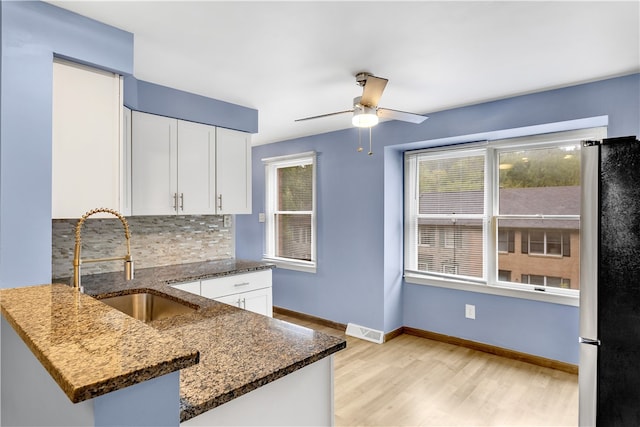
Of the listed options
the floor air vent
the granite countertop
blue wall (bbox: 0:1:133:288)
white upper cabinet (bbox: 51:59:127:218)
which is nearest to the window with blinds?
the floor air vent

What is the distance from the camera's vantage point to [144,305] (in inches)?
88.9

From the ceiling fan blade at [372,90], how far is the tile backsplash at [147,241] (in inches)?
72.4

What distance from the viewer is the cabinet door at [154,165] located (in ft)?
9.02

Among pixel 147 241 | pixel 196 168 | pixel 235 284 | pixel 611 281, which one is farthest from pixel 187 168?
pixel 611 281

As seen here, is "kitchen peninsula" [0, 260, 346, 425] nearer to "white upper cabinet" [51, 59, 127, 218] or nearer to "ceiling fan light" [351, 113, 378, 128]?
"white upper cabinet" [51, 59, 127, 218]

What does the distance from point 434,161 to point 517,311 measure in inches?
66.4

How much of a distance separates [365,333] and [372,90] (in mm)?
2621

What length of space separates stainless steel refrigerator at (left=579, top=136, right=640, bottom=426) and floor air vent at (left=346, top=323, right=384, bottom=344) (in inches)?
87.0

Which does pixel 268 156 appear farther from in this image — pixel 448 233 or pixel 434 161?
pixel 448 233

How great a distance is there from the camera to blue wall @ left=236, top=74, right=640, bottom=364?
281cm

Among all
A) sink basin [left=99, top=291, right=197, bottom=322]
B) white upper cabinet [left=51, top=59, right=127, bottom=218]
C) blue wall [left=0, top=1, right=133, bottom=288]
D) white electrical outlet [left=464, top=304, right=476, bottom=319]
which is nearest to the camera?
blue wall [left=0, top=1, right=133, bottom=288]

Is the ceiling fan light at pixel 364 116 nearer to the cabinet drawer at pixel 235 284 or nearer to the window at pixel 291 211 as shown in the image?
the cabinet drawer at pixel 235 284

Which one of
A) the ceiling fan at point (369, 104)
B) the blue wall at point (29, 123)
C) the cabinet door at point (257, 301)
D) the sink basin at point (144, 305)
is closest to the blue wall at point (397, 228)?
the ceiling fan at point (369, 104)

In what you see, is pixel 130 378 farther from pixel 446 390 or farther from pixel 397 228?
pixel 397 228
